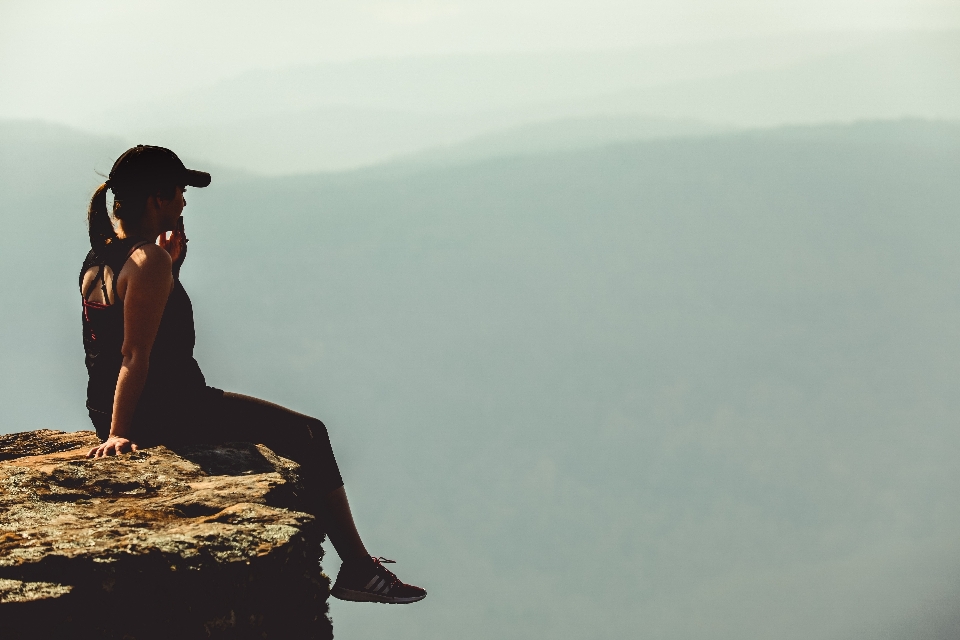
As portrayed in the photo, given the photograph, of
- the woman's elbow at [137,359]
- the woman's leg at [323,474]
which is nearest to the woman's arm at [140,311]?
the woman's elbow at [137,359]

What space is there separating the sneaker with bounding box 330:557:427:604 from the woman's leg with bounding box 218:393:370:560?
8 centimetres

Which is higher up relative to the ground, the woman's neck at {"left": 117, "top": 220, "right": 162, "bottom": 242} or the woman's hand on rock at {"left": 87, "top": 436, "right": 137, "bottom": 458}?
the woman's neck at {"left": 117, "top": 220, "right": 162, "bottom": 242}

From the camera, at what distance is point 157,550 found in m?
4.53

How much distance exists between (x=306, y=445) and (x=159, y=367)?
Result: 1.02 m

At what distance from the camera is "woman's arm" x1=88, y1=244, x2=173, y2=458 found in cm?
539

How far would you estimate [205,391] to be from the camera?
597 centimetres

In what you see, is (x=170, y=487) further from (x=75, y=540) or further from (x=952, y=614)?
(x=952, y=614)

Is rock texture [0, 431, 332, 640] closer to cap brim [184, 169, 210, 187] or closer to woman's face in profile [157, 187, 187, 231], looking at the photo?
woman's face in profile [157, 187, 187, 231]

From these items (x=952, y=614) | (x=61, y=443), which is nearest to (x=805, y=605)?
(x=952, y=614)

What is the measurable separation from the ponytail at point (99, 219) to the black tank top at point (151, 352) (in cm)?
11

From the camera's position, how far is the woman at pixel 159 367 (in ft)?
17.8

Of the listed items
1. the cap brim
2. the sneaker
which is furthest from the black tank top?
the sneaker

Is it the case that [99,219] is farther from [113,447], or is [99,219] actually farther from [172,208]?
[113,447]

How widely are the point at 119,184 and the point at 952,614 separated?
12149 centimetres
